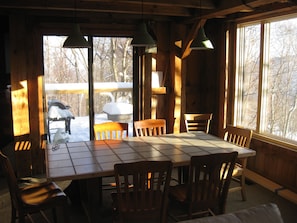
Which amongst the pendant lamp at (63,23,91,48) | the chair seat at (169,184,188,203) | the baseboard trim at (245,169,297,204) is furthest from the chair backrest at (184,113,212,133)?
the pendant lamp at (63,23,91,48)

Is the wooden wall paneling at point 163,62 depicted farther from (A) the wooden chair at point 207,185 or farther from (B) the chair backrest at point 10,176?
(B) the chair backrest at point 10,176

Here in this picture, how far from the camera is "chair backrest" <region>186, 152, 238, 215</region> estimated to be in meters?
2.59

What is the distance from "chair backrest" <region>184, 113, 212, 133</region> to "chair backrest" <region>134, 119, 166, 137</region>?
42cm

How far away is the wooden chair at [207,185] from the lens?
2.60m

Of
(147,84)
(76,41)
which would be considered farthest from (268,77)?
(76,41)

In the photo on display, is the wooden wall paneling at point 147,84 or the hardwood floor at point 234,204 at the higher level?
the wooden wall paneling at point 147,84

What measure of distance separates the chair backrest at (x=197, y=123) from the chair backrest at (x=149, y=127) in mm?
423

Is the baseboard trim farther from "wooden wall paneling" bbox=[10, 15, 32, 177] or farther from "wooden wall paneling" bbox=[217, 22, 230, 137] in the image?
"wooden wall paneling" bbox=[10, 15, 32, 177]

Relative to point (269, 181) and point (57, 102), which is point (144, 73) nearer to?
point (57, 102)

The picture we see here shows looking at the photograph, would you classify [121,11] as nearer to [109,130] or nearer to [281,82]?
[109,130]

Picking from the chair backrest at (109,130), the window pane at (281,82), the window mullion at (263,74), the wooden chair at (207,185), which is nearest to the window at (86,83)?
the chair backrest at (109,130)

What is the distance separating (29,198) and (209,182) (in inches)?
62.9

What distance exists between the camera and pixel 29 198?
2869mm

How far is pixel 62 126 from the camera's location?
500 cm
